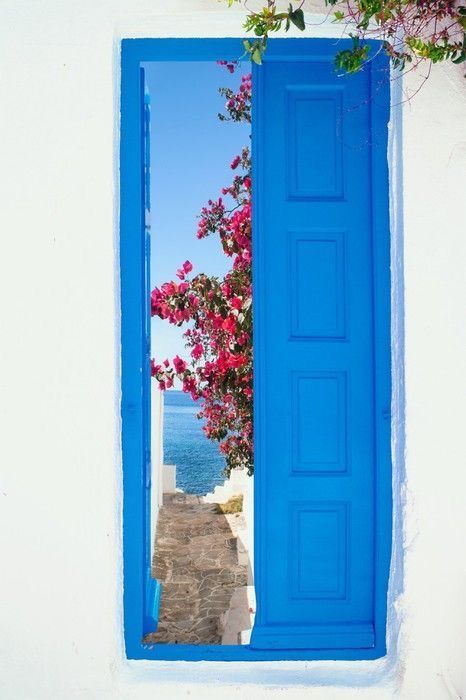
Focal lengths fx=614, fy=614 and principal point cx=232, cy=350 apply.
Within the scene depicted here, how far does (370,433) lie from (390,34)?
1514mm

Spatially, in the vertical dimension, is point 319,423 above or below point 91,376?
below

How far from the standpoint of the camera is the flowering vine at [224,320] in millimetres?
3918

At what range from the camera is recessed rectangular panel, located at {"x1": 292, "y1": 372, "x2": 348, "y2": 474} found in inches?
98.9

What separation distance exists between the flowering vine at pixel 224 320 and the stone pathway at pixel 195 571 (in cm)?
141

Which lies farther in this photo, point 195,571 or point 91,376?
point 195,571

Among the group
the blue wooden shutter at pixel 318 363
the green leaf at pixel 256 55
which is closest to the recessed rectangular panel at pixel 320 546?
the blue wooden shutter at pixel 318 363

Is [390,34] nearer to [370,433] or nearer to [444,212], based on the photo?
[444,212]

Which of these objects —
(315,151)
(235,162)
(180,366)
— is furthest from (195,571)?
(315,151)

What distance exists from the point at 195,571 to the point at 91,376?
4840mm

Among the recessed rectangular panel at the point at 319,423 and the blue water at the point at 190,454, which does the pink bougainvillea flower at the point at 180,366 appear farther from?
the blue water at the point at 190,454

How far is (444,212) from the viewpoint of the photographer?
237cm

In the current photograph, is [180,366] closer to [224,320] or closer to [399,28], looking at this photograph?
[224,320]

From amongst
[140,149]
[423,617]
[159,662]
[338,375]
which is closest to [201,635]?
[159,662]

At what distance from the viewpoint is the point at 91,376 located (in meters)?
2.35
